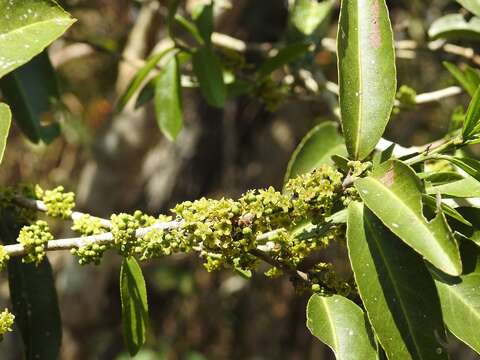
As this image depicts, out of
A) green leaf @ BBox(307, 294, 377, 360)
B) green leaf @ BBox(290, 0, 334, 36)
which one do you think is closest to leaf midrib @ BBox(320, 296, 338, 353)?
green leaf @ BBox(307, 294, 377, 360)

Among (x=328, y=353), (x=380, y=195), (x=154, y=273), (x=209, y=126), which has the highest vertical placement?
(x=380, y=195)

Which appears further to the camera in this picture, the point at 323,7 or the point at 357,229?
the point at 323,7

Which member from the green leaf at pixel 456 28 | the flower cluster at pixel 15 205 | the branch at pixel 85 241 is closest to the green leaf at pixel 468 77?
the green leaf at pixel 456 28

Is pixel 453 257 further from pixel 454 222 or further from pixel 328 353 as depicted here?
pixel 328 353

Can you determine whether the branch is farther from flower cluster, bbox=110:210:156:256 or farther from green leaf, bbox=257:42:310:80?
green leaf, bbox=257:42:310:80

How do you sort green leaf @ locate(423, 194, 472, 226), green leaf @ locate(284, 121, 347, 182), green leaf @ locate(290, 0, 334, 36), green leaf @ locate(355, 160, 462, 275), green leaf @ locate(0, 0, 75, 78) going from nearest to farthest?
green leaf @ locate(355, 160, 462, 275) → green leaf @ locate(423, 194, 472, 226) → green leaf @ locate(0, 0, 75, 78) → green leaf @ locate(284, 121, 347, 182) → green leaf @ locate(290, 0, 334, 36)

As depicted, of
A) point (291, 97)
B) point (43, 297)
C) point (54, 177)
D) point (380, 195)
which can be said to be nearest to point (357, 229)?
point (380, 195)

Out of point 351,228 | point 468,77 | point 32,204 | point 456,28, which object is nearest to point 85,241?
point 32,204

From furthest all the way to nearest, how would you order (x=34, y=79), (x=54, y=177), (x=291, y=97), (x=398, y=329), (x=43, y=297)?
(x=54, y=177)
(x=291, y=97)
(x=34, y=79)
(x=43, y=297)
(x=398, y=329)
